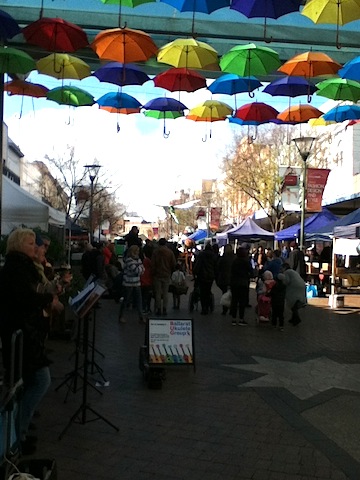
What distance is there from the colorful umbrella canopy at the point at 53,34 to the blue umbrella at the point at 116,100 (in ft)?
11.2

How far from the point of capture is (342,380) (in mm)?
8312

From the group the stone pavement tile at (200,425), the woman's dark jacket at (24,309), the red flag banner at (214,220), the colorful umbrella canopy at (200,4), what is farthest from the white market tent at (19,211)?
the red flag banner at (214,220)

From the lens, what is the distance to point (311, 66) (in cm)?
1023

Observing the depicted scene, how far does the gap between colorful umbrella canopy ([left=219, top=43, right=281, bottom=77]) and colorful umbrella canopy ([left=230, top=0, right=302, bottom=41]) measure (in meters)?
1.25

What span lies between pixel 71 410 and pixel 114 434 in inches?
36.5

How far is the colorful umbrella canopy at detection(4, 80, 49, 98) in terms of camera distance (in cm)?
1276

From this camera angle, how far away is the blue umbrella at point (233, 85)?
11.6 m

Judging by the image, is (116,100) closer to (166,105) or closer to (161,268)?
(166,105)

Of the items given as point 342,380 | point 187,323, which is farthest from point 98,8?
point 342,380

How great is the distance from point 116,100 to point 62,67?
91.2 inches

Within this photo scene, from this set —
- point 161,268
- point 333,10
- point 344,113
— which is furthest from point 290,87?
point 161,268

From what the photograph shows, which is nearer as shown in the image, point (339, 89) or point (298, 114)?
point (339, 89)

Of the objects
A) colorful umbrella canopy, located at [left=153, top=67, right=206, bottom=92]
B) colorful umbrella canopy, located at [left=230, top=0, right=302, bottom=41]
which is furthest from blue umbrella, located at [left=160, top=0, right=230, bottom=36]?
colorful umbrella canopy, located at [left=153, top=67, right=206, bottom=92]

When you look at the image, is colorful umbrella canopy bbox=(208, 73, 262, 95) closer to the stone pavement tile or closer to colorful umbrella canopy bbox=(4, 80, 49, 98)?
colorful umbrella canopy bbox=(4, 80, 49, 98)
